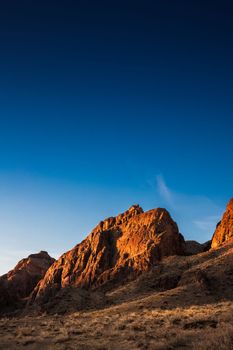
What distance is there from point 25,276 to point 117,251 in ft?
152

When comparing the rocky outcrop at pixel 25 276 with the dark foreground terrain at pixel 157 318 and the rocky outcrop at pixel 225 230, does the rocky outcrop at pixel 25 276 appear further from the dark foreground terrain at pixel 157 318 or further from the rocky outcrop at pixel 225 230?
the rocky outcrop at pixel 225 230

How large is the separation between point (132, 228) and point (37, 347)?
8587 cm

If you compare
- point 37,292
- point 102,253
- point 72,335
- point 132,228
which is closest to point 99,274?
point 102,253

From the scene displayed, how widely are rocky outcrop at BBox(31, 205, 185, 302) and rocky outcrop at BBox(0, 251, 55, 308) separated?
13.6 metres

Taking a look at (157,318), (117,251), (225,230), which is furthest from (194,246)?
(157,318)

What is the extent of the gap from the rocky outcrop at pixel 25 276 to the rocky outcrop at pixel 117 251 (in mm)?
13607

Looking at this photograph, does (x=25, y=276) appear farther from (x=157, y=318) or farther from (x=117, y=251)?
(x=157, y=318)

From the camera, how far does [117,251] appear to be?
102m

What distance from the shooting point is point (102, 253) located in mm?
102250

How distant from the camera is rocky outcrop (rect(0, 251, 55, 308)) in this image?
122938mm

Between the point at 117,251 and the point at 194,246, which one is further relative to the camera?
the point at 194,246

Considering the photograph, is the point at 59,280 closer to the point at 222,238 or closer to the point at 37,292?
the point at 37,292

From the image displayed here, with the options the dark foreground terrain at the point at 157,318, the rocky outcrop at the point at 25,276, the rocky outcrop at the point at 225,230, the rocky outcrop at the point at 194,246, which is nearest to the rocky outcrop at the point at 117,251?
the dark foreground terrain at the point at 157,318

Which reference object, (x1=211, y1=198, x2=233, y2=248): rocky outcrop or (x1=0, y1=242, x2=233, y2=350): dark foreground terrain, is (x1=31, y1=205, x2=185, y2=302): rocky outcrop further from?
(x1=211, y1=198, x2=233, y2=248): rocky outcrop
